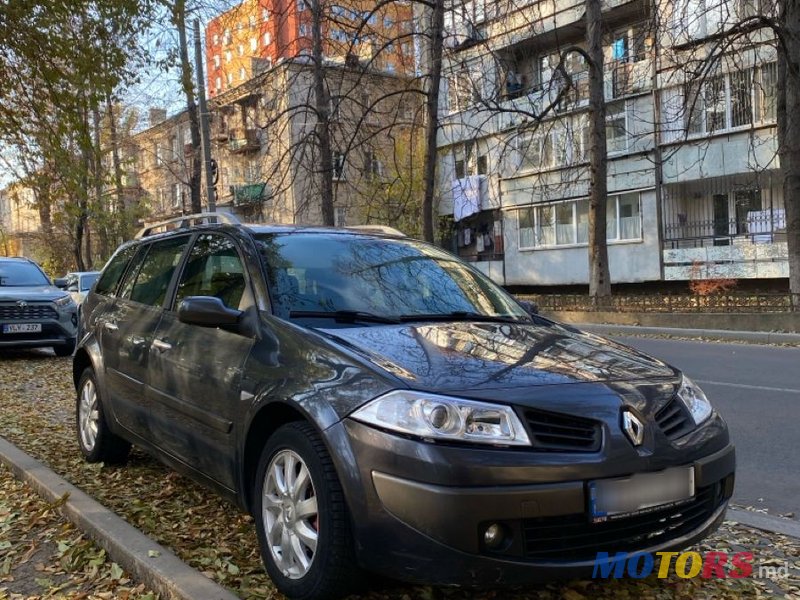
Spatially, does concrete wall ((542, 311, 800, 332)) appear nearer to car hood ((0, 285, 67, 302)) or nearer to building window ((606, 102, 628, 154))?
building window ((606, 102, 628, 154))

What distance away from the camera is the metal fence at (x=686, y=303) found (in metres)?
14.7

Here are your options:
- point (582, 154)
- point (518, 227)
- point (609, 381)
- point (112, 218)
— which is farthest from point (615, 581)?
point (112, 218)

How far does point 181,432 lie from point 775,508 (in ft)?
11.9

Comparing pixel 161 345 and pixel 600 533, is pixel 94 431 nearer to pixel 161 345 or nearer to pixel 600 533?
pixel 161 345

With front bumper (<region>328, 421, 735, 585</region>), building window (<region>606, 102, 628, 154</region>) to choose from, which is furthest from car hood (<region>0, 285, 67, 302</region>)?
building window (<region>606, 102, 628, 154</region>)

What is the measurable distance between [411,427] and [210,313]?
1.37 m

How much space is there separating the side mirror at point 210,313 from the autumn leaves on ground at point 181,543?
3.88 ft

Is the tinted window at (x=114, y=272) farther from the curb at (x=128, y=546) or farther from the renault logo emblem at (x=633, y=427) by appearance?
the renault logo emblem at (x=633, y=427)

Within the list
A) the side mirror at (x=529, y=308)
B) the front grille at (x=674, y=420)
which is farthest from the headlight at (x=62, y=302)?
the front grille at (x=674, y=420)

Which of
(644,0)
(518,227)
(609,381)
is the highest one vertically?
(644,0)

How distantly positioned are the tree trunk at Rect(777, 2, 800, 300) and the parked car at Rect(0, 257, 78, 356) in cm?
1362

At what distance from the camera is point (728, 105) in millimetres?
20891

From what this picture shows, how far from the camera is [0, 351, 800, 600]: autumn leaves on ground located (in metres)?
3.16

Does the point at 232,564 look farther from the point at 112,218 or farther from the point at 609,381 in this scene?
the point at 112,218
